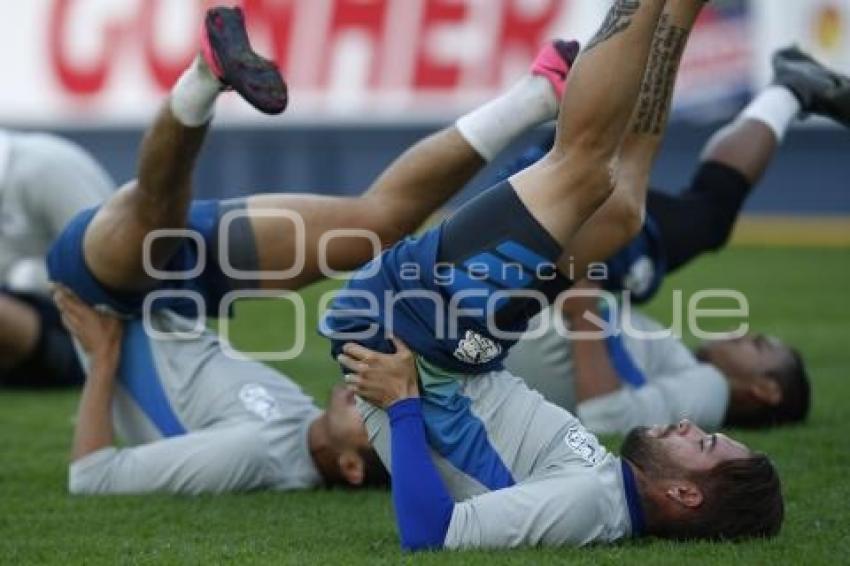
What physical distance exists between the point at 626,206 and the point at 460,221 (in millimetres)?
886

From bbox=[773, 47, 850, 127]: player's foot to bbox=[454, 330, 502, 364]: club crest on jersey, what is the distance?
268 cm

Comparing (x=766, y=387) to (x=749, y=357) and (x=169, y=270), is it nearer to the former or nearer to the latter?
(x=749, y=357)

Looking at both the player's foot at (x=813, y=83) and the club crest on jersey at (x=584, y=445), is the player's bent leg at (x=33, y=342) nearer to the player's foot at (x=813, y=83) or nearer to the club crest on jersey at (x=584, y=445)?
the player's foot at (x=813, y=83)

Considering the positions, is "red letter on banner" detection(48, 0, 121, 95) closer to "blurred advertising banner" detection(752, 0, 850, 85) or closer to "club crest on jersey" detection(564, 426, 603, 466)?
"blurred advertising banner" detection(752, 0, 850, 85)

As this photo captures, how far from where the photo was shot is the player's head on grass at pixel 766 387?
6648 millimetres

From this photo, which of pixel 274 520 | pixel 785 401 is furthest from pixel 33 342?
pixel 785 401

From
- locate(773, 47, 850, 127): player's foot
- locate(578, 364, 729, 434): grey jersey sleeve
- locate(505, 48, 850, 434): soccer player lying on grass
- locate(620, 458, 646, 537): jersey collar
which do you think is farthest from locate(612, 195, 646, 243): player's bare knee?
locate(773, 47, 850, 127): player's foot

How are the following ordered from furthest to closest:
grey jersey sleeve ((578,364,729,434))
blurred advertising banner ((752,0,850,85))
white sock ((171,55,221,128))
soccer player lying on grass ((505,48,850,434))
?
1. blurred advertising banner ((752,0,850,85))
2. soccer player lying on grass ((505,48,850,434))
3. grey jersey sleeve ((578,364,729,434))
4. white sock ((171,55,221,128))

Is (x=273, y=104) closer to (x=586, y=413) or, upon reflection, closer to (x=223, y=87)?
(x=223, y=87)

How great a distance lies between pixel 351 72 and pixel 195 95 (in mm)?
9990

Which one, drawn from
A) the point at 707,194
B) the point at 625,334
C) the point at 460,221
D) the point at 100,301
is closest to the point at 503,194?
the point at 460,221

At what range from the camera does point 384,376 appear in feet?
15.2

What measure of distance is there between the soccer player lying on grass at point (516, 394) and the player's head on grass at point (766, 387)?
202 cm

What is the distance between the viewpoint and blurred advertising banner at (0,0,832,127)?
15070mm
